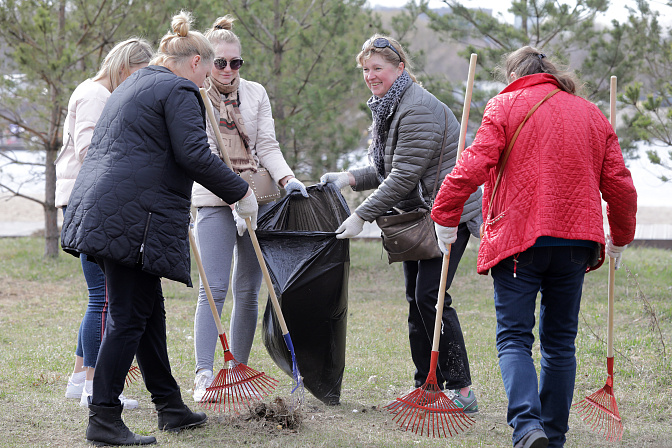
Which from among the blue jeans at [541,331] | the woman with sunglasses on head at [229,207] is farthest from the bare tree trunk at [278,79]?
the blue jeans at [541,331]

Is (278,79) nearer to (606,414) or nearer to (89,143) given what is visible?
(89,143)

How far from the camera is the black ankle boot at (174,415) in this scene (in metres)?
3.14

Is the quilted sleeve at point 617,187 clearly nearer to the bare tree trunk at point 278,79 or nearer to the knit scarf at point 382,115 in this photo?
the knit scarf at point 382,115

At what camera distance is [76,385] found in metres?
3.66

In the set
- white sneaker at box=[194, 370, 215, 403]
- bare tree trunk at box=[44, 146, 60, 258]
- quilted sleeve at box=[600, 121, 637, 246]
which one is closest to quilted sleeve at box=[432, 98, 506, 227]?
quilted sleeve at box=[600, 121, 637, 246]

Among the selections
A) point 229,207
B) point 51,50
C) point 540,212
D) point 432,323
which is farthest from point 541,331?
point 51,50

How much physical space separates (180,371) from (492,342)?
2.08 meters

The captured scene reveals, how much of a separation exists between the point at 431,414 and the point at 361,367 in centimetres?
101

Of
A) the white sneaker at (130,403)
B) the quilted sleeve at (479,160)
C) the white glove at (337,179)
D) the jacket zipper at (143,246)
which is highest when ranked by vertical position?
the quilted sleeve at (479,160)

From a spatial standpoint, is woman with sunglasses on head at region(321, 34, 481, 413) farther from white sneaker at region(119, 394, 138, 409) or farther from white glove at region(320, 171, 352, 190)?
white sneaker at region(119, 394, 138, 409)

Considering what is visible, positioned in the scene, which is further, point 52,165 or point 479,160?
point 52,165

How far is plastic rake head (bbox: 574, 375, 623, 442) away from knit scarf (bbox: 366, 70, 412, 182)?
143 cm

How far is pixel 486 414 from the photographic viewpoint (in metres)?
3.47

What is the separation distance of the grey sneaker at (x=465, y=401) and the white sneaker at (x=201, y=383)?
3.82 feet
